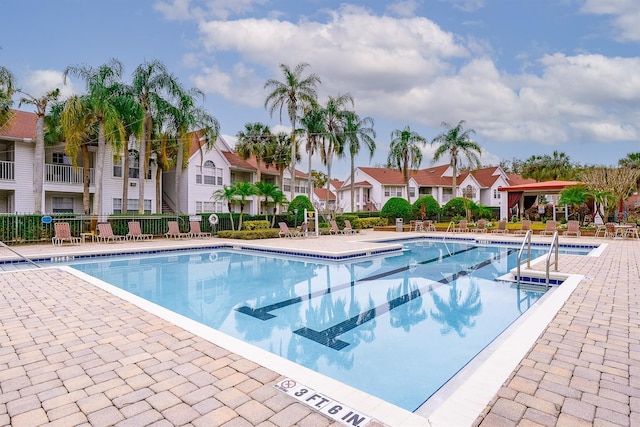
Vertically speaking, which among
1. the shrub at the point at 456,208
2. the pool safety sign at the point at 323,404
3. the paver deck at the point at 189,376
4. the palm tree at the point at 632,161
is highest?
the palm tree at the point at 632,161

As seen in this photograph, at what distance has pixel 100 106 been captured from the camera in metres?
17.0

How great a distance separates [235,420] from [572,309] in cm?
487

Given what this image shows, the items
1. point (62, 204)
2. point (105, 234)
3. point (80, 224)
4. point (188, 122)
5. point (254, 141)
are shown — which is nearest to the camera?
point (105, 234)

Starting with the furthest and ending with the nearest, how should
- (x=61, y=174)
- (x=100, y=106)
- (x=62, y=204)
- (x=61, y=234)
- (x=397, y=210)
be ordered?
1. (x=397, y=210)
2. (x=62, y=204)
3. (x=61, y=174)
4. (x=100, y=106)
5. (x=61, y=234)

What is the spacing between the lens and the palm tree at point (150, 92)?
1950 centimetres

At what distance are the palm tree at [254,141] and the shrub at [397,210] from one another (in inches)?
383

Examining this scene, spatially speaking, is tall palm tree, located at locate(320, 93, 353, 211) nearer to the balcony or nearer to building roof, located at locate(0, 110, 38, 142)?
the balcony

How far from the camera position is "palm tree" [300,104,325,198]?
27.2 meters

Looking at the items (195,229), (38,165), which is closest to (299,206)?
(195,229)

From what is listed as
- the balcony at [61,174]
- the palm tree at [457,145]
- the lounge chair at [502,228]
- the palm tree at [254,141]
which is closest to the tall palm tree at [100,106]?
the balcony at [61,174]

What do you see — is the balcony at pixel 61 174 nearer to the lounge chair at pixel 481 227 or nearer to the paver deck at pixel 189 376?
the paver deck at pixel 189 376

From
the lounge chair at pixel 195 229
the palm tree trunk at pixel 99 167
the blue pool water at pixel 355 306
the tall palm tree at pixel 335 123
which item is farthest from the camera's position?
the tall palm tree at pixel 335 123

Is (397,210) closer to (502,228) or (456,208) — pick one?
(456,208)

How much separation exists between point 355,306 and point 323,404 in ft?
14.3
